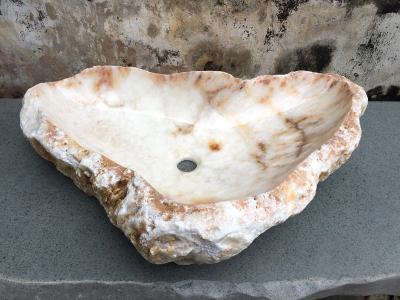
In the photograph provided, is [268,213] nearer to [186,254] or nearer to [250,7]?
[186,254]

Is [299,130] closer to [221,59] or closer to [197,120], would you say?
[197,120]

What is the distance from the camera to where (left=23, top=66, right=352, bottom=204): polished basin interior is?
1226 millimetres

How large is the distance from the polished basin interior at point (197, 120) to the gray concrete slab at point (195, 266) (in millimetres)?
159

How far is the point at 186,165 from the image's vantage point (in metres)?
1.30

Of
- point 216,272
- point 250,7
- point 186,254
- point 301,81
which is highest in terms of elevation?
point 250,7

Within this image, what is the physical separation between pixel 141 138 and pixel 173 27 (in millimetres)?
424

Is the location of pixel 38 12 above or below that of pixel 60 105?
above

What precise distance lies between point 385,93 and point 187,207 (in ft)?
3.77

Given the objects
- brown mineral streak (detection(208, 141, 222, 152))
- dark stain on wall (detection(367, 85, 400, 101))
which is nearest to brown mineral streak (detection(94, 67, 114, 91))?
brown mineral streak (detection(208, 141, 222, 152))

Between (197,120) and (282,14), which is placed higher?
(282,14)

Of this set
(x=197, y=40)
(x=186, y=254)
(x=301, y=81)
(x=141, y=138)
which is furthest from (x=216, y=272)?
(x=197, y=40)

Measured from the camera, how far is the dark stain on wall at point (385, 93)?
1.75m

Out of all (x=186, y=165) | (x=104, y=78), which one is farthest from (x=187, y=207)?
(x=104, y=78)

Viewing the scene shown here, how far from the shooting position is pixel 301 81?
135 cm
